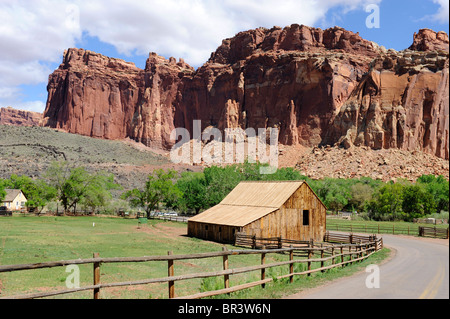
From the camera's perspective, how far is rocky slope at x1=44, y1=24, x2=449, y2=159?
97.7 metres

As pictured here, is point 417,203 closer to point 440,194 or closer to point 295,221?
point 440,194

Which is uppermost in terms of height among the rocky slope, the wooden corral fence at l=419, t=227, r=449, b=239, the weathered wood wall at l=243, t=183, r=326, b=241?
the rocky slope

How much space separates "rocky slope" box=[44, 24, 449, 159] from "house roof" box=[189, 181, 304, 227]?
72433 millimetres

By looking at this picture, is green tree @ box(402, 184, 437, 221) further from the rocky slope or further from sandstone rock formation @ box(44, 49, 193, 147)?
sandstone rock formation @ box(44, 49, 193, 147)

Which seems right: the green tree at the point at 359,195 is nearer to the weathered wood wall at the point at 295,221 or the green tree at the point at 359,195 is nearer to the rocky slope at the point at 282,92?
the rocky slope at the point at 282,92

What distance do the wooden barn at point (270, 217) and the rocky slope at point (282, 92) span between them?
73.9 metres

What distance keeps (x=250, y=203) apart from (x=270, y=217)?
4348 millimetres

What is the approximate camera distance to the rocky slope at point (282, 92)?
97.7 metres

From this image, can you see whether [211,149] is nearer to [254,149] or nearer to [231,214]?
[254,149]

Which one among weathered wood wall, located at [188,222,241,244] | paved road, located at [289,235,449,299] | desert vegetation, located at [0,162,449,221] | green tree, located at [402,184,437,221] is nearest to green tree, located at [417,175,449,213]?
desert vegetation, located at [0,162,449,221]

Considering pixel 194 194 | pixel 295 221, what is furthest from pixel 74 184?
pixel 295 221

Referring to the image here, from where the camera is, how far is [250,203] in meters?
31.6

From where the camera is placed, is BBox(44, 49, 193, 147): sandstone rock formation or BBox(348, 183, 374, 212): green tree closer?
BBox(348, 183, 374, 212): green tree

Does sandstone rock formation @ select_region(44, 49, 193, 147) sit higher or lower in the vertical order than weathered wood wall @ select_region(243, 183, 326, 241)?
higher
